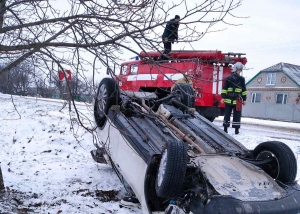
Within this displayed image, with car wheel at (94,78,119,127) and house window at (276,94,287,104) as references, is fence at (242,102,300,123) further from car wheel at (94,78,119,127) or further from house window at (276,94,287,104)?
car wheel at (94,78,119,127)

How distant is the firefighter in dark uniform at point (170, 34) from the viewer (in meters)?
A: 2.82

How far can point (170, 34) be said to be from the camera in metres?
2.93

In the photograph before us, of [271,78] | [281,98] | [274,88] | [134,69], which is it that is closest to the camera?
[134,69]

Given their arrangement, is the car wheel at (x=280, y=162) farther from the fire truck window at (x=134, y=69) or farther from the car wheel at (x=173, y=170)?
the fire truck window at (x=134, y=69)

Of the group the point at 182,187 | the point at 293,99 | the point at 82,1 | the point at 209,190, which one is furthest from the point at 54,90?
the point at 293,99

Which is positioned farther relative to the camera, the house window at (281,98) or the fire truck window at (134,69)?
the house window at (281,98)

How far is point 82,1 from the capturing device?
296cm

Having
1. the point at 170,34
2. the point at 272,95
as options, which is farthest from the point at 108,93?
the point at 272,95

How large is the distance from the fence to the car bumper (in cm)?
2292

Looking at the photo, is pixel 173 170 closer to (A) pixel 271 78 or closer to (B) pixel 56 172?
(B) pixel 56 172

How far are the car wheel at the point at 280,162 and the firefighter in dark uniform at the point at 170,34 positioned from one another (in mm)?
1367

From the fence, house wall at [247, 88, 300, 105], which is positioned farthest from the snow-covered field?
house wall at [247, 88, 300, 105]

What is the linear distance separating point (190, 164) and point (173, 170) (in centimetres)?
35

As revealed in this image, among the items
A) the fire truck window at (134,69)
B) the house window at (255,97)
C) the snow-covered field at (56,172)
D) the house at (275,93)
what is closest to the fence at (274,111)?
the house at (275,93)
